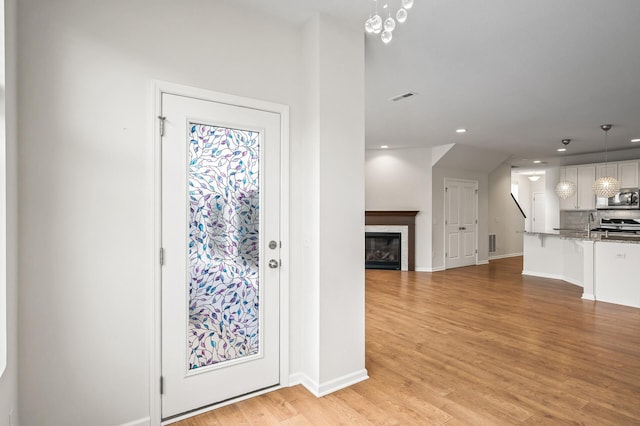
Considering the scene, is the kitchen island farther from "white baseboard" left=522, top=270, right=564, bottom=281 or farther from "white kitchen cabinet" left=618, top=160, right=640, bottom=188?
"white kitchen cabinet" left=618, top=160, right=640, bottom=188

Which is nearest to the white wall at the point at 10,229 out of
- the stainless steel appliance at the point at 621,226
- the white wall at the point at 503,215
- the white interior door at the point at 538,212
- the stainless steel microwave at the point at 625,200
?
the white wall at the point at 503,215

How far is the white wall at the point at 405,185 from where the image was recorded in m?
7.70

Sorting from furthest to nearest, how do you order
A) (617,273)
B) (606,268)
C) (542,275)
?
(542,275) → (606,268) → (617,273)

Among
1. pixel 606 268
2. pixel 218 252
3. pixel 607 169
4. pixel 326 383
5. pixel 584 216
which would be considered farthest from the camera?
pixel 584 216

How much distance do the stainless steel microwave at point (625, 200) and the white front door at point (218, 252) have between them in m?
8.55

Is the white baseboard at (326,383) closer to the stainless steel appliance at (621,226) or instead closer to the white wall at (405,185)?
the white wall at (405,185)

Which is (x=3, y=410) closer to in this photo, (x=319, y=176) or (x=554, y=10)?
(x=319, y=176)

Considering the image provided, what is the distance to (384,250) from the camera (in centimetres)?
797

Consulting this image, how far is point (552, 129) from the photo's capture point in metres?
5.88

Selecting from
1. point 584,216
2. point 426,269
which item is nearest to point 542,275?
point 426,269

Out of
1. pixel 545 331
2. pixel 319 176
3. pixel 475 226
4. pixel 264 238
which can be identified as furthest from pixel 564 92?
pixel 475 226

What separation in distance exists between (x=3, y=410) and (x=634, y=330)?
5.48m

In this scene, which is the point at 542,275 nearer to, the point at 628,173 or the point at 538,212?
the point at 628,173

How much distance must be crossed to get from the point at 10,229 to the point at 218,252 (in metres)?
1.08
